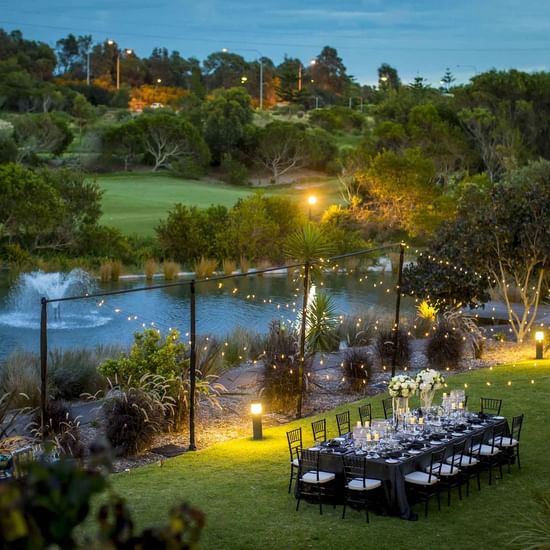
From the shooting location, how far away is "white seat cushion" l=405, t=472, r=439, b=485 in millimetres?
10172

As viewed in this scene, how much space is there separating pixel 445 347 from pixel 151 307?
35.1ft

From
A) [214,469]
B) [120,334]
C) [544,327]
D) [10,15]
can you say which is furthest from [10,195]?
[10,15]

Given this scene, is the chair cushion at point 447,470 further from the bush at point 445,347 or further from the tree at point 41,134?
the tree at point 41,134

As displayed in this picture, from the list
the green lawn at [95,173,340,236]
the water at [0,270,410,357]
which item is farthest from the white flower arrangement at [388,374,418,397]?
the green lawn at [95,173,340,236]

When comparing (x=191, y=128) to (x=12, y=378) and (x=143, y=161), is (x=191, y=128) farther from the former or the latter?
(x=12, y=378)

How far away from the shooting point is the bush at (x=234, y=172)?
59.5 metres

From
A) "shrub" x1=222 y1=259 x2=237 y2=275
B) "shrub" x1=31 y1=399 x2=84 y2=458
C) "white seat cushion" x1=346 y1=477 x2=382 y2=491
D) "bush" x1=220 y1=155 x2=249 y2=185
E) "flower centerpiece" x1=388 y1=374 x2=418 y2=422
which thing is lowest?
"shrub" x1=31 y1=399 x2=84 y2=458

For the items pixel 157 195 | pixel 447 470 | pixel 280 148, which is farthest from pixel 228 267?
pixel 280 148

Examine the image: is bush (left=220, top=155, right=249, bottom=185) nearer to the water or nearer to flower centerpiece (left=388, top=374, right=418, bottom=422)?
the water

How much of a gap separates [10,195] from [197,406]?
22030 mm

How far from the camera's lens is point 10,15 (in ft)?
463

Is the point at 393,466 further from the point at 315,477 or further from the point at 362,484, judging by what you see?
the point at 315,477

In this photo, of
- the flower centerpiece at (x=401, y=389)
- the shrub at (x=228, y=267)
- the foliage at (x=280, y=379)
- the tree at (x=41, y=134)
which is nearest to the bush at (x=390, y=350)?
the foliage at (x=280, y=379)

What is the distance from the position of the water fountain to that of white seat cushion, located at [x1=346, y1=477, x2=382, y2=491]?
15.2m
